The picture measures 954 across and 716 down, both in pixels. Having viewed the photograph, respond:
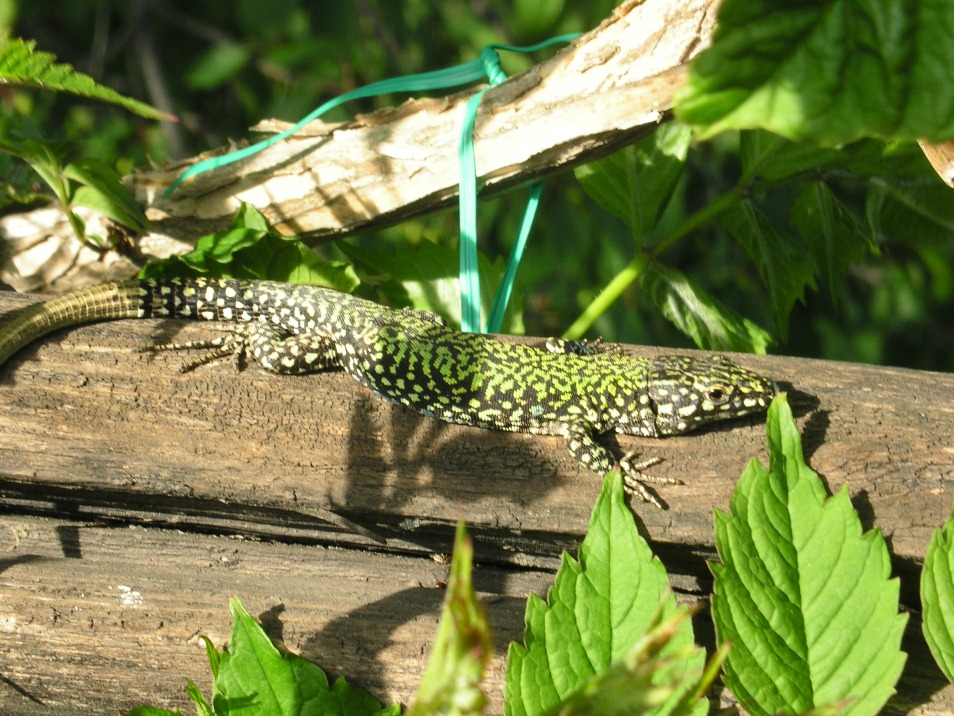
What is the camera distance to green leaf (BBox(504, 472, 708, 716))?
1776mm

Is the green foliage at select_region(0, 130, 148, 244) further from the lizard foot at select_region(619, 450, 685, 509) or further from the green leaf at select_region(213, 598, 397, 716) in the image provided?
the lizard foot at select_region(619, 450, 685, 509)

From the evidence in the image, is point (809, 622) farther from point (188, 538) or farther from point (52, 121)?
point (52, 121)

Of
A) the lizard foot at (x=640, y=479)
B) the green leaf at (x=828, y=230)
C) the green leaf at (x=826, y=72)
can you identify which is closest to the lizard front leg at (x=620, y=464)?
the lizard foot at (x=640, y=479)

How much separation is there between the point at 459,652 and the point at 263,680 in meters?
1.45

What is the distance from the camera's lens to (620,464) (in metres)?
2.38

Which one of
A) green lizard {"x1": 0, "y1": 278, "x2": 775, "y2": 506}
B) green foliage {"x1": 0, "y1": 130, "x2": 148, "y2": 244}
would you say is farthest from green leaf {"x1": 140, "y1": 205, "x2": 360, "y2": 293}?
green foliage {"x1": 0, "y1": 130, "x2": 148, "y2": 244}

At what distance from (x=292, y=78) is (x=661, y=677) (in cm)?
530

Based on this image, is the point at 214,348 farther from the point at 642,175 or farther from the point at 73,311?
the point at 642,175

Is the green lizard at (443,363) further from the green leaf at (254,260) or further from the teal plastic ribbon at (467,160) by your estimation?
the teal plastic ribbon at (467,160)

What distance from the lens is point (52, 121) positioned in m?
6.28

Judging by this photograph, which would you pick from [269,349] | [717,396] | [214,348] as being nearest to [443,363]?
[269,349]

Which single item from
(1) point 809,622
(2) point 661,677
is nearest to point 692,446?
(1) point 809,622

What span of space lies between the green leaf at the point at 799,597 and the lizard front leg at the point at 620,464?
405mm

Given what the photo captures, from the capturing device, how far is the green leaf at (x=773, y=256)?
9.67ft
